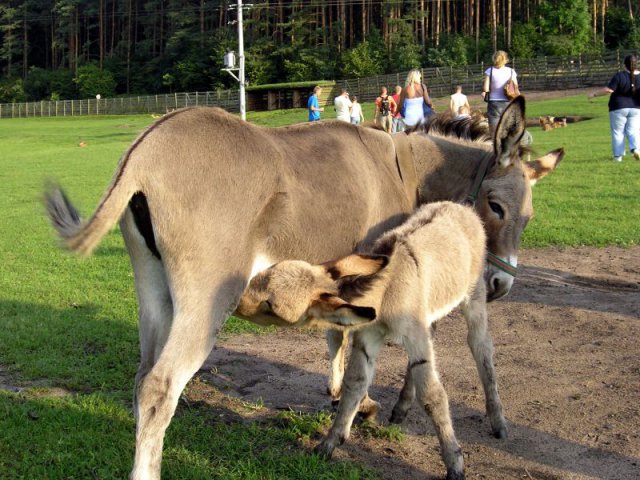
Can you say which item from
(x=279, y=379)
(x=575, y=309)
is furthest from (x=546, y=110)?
(x=279, y=379)

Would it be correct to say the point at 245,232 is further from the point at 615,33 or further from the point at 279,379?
the point at 615,33

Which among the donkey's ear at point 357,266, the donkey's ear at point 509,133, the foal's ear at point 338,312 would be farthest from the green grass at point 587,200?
the foal's ear at point 338,312

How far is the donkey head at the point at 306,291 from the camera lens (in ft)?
14.0

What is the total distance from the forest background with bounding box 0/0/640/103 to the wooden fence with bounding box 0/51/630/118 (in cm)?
580

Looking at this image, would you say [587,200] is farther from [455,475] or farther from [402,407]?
[455,475]

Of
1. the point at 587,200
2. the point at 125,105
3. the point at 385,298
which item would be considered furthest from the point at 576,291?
the point at 125,105

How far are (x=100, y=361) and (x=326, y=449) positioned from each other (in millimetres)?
2688

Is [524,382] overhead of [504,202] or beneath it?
beneath

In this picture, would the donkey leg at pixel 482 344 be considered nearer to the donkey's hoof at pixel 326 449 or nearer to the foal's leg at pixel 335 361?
the foal's leg at pixel 335 361

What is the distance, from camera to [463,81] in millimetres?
55938

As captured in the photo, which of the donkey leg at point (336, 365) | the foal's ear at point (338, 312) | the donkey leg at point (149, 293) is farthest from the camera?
the donkey leg at point (336, 365)

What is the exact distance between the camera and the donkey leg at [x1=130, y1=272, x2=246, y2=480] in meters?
4.05

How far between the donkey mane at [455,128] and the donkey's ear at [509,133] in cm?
69

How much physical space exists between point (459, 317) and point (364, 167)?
339 cm
